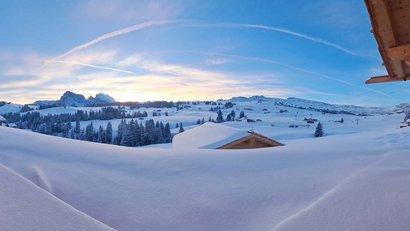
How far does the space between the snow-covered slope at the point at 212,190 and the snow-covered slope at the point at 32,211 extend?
0.86m

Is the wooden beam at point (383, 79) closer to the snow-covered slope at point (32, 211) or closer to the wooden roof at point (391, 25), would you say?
the wooden roof at point (391, 25)

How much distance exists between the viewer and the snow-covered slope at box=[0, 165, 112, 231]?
1.75 metres

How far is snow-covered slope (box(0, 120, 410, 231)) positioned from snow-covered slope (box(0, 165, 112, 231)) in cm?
86

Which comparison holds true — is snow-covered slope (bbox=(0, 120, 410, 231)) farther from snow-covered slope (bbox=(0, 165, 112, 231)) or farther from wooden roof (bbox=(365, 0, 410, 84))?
wooden roof (bbox=(365, 0, 410, 84))

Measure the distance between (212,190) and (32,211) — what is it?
91.1 inches

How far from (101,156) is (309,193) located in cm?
368

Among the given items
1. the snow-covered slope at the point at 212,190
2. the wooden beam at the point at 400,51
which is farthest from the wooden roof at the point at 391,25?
the snow-covered slope at the point at 212,190

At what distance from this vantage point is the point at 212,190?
3738 mm

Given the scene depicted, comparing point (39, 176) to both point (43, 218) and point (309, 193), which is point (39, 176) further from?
point (309, 193)

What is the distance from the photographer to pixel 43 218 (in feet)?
6.14

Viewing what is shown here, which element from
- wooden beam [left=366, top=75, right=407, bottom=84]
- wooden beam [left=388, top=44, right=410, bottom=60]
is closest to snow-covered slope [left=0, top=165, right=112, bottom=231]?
wooden beam [left=388, top=44, right=410, bottom=60]

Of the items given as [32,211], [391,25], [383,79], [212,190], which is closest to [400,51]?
[391,25]

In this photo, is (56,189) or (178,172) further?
(178,172)

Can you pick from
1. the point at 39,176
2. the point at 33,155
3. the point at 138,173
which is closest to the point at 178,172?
the point at 138,173
